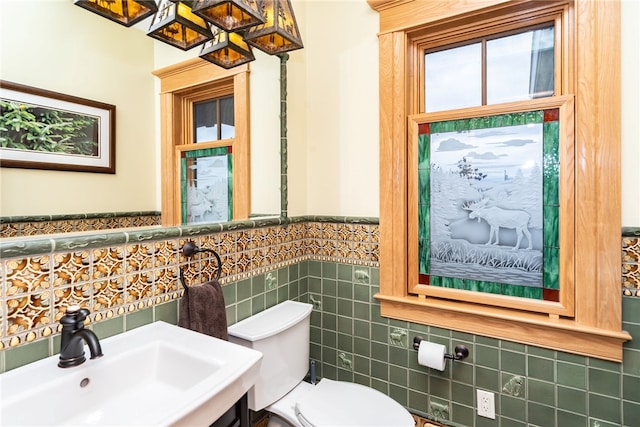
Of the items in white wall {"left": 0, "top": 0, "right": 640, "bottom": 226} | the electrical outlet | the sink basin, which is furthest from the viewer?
the electrical outlet

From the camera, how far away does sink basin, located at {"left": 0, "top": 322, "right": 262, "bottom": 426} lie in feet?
2.41

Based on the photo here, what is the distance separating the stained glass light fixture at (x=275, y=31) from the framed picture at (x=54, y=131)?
25.3 inches

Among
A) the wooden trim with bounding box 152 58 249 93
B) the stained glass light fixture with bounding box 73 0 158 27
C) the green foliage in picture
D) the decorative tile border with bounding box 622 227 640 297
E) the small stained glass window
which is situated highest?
the stained glass light fixture with bounding box 73 0 158 27

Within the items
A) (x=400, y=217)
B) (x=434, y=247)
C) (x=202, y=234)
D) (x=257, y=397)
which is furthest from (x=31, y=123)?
(x=434, y=247)

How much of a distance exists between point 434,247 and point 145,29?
60.8 inches

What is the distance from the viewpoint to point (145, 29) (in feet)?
3.79

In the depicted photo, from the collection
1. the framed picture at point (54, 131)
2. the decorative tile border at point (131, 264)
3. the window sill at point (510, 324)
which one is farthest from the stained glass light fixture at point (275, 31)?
the window sill at point (510, 324)

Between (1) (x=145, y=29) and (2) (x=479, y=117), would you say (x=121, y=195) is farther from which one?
(2) (x=479, y=117)

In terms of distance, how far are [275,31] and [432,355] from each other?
62.1 inches

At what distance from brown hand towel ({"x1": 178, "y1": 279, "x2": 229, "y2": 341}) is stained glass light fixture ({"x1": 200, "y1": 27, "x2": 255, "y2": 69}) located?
3.12ft

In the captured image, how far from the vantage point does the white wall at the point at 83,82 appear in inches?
35.6

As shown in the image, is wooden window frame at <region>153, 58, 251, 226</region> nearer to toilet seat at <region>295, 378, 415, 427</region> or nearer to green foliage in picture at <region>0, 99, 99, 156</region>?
green foliage in picture at <region>0, 99, 99, 156</region>

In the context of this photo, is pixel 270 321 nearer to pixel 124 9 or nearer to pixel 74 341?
pixel 74 341

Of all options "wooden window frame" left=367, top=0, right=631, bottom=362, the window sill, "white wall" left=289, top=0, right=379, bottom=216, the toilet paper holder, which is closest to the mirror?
"white wall" left=289, top=0, right=379, bottom=216
